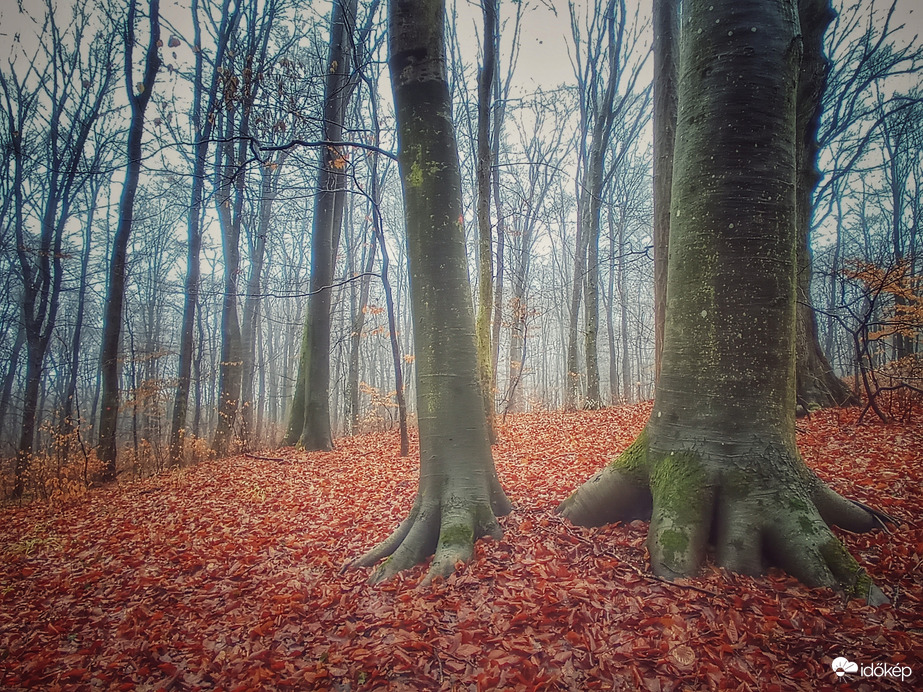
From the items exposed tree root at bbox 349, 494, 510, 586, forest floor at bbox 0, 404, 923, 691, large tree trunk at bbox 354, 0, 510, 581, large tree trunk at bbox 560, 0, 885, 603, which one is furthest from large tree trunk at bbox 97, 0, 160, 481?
large tree trunk at bbox 560, 0, 885, 603

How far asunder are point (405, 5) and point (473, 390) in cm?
350

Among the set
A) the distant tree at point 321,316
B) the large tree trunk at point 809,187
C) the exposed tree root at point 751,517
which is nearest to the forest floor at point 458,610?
the exposed tree root at point 751,517

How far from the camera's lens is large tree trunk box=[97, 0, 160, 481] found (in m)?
8.12

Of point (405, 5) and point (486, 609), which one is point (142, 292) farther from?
point (486, 609)

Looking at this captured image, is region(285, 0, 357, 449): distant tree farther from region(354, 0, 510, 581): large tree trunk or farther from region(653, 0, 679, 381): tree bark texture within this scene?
region(653, 0, 679, 381): tree bark texture

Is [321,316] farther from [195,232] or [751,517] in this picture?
[751,517]

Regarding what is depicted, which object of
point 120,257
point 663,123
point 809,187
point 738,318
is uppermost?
point 663,123

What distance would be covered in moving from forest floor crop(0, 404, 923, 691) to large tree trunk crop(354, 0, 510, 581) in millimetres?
446

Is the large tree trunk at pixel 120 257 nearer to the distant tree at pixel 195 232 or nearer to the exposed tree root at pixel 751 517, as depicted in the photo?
the distant tree at pixel 195 232

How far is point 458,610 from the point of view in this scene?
2.40 m

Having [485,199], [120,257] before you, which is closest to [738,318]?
[485,199]

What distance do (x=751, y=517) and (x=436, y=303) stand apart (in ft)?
8.73

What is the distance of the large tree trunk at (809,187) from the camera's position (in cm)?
594

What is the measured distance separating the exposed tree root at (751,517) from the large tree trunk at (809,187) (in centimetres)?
467
